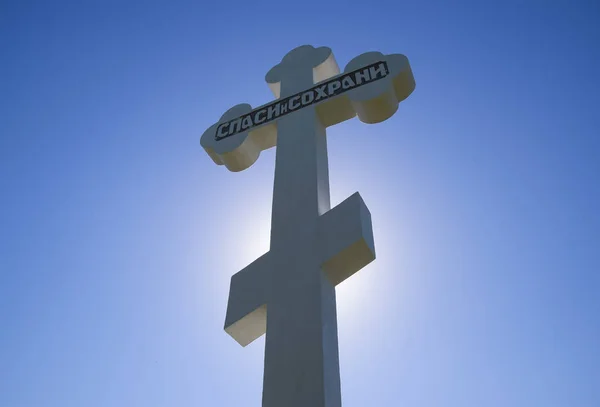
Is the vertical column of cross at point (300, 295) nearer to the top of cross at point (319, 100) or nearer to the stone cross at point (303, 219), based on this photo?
the stone cross at point (303, 219)

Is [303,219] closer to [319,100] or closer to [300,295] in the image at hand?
[300,295]

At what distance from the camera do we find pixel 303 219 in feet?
12.2

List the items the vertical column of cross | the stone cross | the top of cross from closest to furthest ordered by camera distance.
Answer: the vertical column of cross, the stone cross, the top of cross

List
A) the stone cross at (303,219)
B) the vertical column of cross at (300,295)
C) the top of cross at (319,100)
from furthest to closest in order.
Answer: the top of cross at (319,100), the stone cross at (303,219), the vertical column of cross at (300,295)

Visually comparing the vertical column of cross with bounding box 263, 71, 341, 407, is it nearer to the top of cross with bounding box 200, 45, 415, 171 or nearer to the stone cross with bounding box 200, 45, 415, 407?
the stone cross with bounding box 200, 45, 415, 407

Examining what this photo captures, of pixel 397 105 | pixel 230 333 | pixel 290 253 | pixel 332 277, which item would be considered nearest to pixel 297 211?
pixel 290 253

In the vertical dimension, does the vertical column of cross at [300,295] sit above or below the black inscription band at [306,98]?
below

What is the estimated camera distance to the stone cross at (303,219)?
3.00 metres

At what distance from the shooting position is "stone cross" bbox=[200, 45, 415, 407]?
9.83 ft

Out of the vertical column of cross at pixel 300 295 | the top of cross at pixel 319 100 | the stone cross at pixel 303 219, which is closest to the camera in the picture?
the vertical column of cross at pixel 300 295

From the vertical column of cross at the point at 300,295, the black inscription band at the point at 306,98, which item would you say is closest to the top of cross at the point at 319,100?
the black inscription band at the point at 306,98

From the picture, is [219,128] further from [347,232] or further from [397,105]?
[347,232]

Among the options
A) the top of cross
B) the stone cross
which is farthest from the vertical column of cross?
the top of cross

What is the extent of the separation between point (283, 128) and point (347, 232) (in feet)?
5.36
